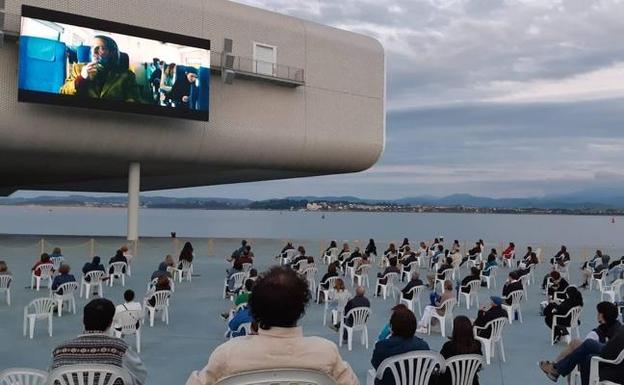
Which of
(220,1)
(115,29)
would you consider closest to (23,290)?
(115,29)

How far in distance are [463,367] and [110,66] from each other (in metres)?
24.2

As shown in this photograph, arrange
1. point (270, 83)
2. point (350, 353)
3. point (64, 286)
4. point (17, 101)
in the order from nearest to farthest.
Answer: point (350, 353) → point (64, 286) → point (17, 101) → point (270, 83)

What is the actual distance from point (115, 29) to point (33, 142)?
19.8 feet

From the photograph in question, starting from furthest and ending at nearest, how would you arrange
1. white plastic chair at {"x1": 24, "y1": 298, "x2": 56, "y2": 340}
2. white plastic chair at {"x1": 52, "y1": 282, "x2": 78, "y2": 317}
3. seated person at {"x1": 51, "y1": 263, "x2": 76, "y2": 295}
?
seated person at {"x1": 51, "y1": 263, "x2": 76, "y2": 295}, white plastic chair at {"x1": 52, "y1": 282, "x2": 78, "y2": 317}, white plastic chair at {"x1": 24, "y1": 298, "x2": 56, "y2": 340}

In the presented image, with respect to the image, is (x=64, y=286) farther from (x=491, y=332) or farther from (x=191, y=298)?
(x=491, y=332)

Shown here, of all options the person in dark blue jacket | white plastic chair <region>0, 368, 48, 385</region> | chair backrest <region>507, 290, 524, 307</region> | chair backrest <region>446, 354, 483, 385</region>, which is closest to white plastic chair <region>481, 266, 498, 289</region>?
chair backrest <region>507, 290, 524, 307</region>

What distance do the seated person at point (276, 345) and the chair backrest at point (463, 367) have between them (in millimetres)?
2956

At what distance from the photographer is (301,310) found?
279 cm

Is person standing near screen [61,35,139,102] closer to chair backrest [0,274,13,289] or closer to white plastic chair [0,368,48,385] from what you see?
chair backrest [0,274,13,289]

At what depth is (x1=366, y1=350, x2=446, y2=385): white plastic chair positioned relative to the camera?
5.27 m

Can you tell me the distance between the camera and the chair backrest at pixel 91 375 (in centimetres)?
400

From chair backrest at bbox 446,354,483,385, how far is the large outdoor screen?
76.2 ft

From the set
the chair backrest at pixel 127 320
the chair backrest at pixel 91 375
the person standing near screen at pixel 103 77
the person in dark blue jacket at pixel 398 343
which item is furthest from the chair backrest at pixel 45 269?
the chair backrest at pixel 91 375

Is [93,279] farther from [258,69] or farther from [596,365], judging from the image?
[258,69]
